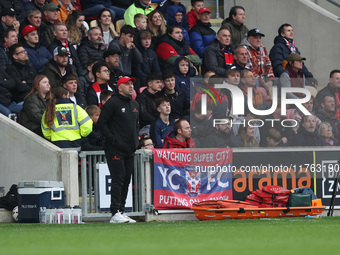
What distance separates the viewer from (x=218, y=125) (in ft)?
53.5

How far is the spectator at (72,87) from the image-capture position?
52.9 feet

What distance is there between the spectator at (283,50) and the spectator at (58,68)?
16.9 feet

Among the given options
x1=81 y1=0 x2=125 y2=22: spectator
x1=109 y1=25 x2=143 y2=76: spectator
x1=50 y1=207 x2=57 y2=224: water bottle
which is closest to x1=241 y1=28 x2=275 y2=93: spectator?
x1=109 y1=25 x2=143 y2=76: spectator

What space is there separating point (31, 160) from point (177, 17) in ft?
22.1

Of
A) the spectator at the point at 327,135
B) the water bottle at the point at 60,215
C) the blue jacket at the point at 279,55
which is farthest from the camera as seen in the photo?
the blue jacket at the point at 279,55

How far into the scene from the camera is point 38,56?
17141 millimetres

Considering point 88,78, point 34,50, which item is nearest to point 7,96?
point 34,50

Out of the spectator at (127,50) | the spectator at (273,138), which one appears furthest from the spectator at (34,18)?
the spectator at (273,138)

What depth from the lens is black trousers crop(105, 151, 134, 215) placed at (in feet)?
43.8

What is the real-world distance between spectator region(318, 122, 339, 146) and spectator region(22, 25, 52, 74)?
548 cm

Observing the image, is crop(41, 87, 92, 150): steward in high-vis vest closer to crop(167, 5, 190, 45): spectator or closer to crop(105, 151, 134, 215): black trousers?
crop(105, 151, 134, 215): black trousers

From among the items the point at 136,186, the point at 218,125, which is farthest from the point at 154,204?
the point at 218,125

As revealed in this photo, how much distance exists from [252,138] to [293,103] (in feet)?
5.89

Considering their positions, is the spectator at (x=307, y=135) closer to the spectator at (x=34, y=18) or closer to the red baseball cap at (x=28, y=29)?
the red baseball cap at (x=28, y=29)
